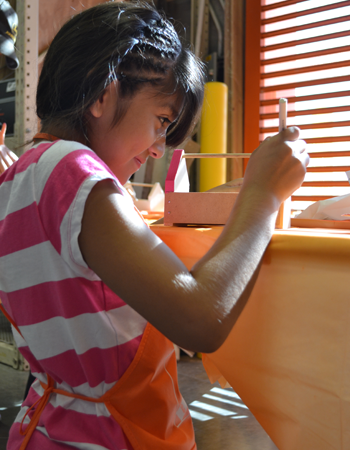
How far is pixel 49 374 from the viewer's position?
1.91ft

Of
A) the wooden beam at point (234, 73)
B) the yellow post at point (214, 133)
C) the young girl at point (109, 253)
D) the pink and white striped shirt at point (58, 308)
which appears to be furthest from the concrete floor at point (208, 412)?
the wooden beam at point (234, 73)

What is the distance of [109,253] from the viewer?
44cm

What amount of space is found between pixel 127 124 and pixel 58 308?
324 mm

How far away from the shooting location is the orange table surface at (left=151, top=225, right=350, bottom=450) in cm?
55

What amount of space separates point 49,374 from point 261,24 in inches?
97.1

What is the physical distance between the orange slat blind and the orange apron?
5.66ft

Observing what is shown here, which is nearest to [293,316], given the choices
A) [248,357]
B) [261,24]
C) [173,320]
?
[248,357]

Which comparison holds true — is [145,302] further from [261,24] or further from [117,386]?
[261,24]

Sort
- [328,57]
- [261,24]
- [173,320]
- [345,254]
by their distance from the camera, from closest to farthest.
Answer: [173,320] → [345,254] → [328,57] → [261,24]

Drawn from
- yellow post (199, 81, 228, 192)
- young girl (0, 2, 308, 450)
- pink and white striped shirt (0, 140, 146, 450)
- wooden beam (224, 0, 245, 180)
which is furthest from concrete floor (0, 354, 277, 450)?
wooden beam (224, 0, 245, 180)

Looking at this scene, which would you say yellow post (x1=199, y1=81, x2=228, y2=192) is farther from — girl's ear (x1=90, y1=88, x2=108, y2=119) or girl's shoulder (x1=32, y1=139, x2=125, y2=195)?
girl's shoulder (x1=32, y1=139, x2=125, y2=195)

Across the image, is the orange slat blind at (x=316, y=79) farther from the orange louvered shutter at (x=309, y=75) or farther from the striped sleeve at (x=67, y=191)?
the striped sleeve at (x=67, y=191)

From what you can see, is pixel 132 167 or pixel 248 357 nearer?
pixel 248 357

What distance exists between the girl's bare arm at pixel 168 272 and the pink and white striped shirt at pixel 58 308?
54 millimetres
